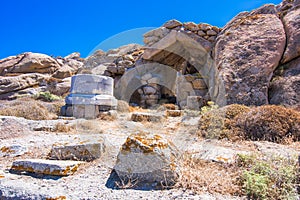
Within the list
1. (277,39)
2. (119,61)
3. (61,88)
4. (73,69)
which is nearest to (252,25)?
(277,39)

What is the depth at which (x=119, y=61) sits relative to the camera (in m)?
11.6

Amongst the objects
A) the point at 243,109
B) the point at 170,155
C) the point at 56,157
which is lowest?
the point at 56,157

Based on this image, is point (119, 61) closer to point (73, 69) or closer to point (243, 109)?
point (73, 69)

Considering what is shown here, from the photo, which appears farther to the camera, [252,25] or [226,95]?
[252,25]

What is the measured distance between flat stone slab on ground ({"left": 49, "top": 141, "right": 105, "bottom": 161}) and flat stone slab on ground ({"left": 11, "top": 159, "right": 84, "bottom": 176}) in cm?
30

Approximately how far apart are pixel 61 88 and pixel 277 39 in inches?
443

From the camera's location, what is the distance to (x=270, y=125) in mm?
3682

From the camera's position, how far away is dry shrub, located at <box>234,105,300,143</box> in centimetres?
357

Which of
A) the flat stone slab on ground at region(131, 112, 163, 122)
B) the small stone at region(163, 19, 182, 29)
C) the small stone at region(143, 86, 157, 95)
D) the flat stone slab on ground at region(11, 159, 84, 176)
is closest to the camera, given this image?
the flat stone slab on ground at region(11, 159, 84, 176)

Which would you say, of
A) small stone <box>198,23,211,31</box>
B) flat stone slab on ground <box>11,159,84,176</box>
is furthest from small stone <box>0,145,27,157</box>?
small stone <box>198,23,211,31</box>

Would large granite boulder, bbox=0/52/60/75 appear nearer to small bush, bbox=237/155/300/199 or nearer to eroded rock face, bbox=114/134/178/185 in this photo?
eroded rock face, bbox=114/134/178/185

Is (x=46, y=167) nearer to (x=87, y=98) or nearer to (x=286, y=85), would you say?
(x=87, y=98)

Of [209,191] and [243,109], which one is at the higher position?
[243,109]

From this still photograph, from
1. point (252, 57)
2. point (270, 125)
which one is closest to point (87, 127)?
point (270, 125)
